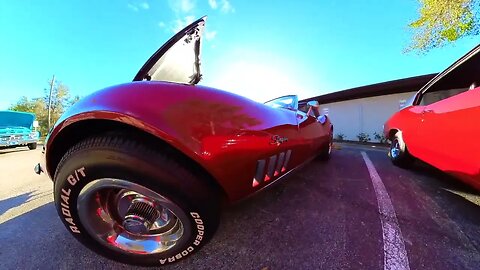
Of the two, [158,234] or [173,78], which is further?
[173,78]

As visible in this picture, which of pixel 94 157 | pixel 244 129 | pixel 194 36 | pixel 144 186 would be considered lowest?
pixel 144 186

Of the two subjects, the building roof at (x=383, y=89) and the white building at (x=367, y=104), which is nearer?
the building roof at (x=383, y=89)

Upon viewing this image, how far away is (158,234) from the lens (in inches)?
51.9

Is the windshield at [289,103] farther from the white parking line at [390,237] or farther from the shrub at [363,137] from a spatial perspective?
the shrub at [363,137]

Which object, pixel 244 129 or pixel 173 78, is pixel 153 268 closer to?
pixel 244 129

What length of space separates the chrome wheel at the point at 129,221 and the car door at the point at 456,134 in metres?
2.07

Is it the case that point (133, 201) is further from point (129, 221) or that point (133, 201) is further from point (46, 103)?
point (46, 103)

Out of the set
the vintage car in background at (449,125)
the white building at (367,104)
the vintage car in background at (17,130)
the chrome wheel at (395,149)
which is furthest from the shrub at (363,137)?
the vintage car in background at (17,130)

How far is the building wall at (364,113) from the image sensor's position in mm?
12711

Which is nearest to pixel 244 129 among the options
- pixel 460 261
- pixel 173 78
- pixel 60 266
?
pixel 173 78

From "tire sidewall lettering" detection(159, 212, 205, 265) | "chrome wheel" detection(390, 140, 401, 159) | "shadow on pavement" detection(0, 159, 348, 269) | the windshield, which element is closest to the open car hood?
"tire sidewall lettering" detection(159, 212, 205, 265)

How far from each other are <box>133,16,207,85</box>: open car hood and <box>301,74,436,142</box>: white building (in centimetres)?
1214

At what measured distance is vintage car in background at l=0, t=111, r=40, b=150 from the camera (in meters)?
8.45

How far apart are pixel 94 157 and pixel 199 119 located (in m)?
0.50
